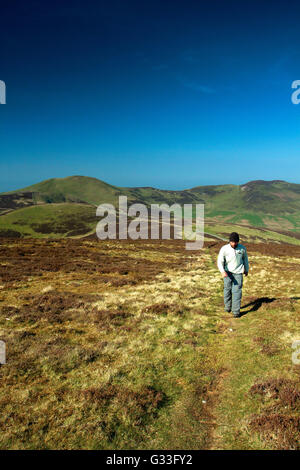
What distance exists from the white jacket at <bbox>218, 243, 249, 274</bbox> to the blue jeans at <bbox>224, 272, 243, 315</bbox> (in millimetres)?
328

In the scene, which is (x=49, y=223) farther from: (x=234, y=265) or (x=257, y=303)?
(x=234, y=265)

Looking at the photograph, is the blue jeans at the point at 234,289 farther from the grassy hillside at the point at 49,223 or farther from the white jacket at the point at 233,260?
the grassy hillside at the point at 49,223

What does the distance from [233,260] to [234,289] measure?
1.55m

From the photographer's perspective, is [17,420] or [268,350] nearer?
[17,420]

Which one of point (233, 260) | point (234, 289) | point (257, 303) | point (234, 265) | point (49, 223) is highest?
point (233, 260)

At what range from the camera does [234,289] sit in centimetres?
1262

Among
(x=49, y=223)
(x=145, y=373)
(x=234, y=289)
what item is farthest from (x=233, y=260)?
(x=49, y=223)

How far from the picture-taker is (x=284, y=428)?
18.1 ft

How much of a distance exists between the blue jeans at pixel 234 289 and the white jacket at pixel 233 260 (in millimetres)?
328

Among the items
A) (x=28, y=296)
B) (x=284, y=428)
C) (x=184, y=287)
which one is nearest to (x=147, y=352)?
(x=284, y=428)

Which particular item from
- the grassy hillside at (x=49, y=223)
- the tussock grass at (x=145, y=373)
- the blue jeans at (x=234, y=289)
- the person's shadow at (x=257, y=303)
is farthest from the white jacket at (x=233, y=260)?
the grassy hillside at (x=49, y=223)
